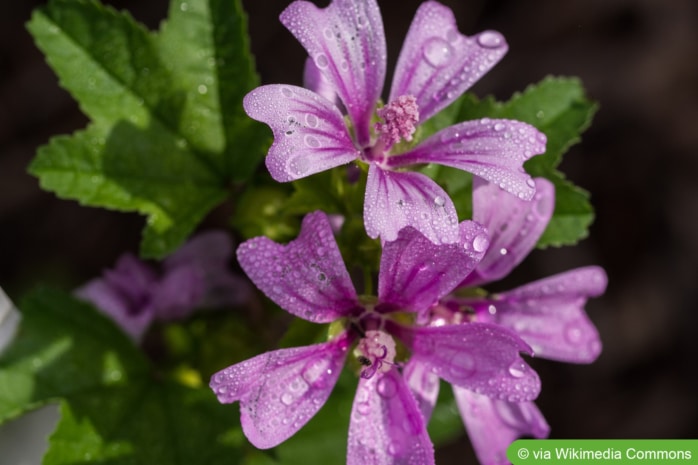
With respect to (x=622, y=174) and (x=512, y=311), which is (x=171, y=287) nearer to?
(x=512, y=311)

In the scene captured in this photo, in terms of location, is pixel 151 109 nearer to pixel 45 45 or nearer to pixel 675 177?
pixel 45 45

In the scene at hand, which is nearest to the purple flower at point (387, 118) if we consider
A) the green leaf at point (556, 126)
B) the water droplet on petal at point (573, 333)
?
the green leaf at point (556, 126)

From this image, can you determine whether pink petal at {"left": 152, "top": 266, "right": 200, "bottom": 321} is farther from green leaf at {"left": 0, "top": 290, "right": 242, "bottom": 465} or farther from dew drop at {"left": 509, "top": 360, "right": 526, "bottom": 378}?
dew drop at {"left": 509, "top": 360, "right": 526, "bottom": 378}

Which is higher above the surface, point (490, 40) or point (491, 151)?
point (490, 40)

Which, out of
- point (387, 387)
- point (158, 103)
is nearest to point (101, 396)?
point (158, 103)

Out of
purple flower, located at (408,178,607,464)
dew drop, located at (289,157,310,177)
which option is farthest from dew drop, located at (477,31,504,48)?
dew drop, located at (289,157,310,177)
